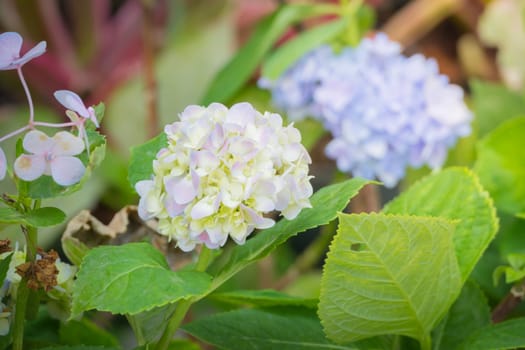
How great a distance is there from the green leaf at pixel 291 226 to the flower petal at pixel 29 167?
128 mm

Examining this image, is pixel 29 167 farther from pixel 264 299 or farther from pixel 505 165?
pixel 505 165

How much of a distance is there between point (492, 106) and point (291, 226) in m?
0.59

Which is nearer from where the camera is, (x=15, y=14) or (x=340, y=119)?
(x=340, y=119)

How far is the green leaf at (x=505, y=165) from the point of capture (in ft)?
2.67

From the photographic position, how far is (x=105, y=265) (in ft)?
1.55

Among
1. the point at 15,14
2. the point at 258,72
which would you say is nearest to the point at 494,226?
the point at 258,72

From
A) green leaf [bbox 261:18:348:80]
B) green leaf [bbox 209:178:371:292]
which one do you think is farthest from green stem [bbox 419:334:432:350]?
green leaf [bbox 261:18:348:80]

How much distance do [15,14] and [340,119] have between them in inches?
31.3

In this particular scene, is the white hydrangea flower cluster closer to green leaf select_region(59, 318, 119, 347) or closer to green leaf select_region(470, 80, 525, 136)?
green leaf select_region(59, 318, 119, 347)

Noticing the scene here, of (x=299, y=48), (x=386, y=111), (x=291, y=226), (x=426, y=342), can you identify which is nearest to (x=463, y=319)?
(x=426, y=342)

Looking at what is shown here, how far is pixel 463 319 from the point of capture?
0.63 m

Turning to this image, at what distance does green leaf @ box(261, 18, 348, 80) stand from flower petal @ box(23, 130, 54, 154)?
19.8 inches

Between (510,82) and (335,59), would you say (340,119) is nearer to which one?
(335,59)

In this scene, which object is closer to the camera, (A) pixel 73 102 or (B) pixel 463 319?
(A) pixel 73 102
